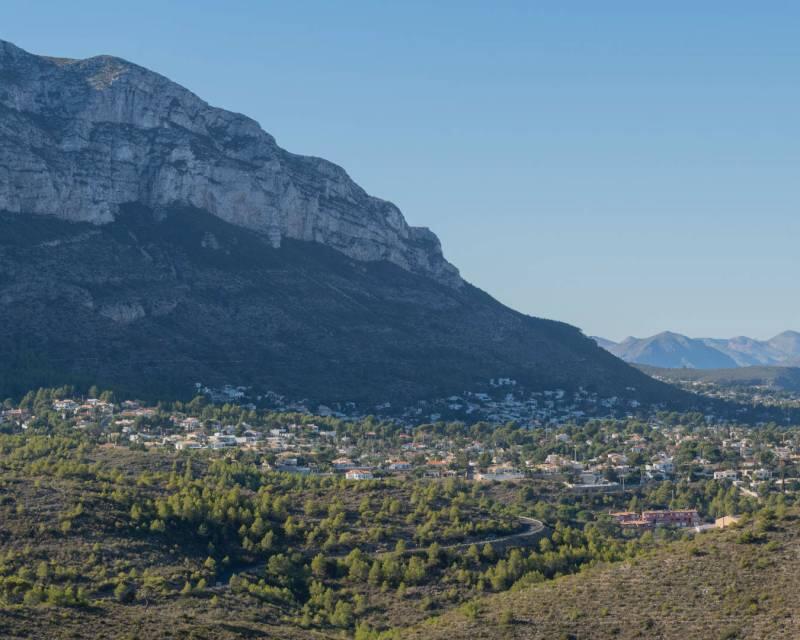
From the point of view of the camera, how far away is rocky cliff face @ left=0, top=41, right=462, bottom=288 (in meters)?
160

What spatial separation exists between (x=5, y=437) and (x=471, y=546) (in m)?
47.2

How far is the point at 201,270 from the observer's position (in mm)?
163250

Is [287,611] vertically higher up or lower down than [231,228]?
lower down

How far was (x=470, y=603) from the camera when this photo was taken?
5831 cm

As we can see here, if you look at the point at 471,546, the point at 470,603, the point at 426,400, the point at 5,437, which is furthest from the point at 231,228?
the point at 470,603

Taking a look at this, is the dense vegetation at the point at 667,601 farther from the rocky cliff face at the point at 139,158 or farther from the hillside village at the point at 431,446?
the rocky cliff face at the point at 139,158

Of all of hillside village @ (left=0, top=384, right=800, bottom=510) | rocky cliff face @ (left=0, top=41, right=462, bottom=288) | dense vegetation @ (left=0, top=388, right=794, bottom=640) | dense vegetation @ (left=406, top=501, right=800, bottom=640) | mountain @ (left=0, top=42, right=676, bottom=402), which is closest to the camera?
dense vegetation @ (left=406, top=501, right=800, bottom=640)

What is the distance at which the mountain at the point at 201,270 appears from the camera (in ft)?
480

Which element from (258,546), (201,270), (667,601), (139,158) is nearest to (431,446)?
(201,270)

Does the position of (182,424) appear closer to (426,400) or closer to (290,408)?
(290,408)

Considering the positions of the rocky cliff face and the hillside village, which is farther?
the rocky cliff face

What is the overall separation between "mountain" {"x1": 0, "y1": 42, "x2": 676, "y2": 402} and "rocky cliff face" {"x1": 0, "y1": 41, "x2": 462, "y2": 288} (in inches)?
8.8

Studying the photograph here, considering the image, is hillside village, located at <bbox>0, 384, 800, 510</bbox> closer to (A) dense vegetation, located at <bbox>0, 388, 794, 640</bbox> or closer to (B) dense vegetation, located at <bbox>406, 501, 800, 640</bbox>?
(A) dense vegetation, located at <bbox>0, 388, 794, 640</bbox>

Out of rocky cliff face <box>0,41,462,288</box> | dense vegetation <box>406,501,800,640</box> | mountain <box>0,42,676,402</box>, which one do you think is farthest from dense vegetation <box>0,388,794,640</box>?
rocky cliff face <box>0,41,462,288</box>
